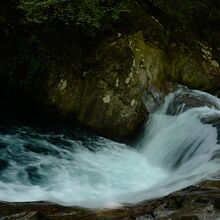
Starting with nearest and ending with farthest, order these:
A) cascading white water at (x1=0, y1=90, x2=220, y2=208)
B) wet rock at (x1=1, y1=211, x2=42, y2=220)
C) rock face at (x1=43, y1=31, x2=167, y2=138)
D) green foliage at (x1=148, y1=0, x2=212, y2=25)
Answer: wet rock at (x1=1, y1=211, x2=42, y2=220) → cascading white water at (x1=0, y1=90, x2=220, y2=208) → rock face at (x1=43, y1=31, x2=167, y2=138) → green foliage at (x1=148, y1=0, x2=212, y2=25)

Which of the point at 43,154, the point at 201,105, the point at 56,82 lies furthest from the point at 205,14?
the point at 43,154

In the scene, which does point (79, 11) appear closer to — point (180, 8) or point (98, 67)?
point (98, 67)

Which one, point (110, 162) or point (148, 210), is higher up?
point (110, 162)

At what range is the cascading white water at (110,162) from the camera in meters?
6.70

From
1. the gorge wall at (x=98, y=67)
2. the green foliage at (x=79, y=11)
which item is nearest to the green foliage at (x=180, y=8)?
the gorge wall at (x=98, y=67)

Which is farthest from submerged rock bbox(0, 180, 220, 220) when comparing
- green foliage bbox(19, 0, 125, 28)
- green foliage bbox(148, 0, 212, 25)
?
green foliage bbox(148, 0, 212, 25)

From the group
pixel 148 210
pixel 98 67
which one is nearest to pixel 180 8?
pixel 98 67

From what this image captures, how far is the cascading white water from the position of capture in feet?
22.0

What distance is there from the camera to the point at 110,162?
871 cm

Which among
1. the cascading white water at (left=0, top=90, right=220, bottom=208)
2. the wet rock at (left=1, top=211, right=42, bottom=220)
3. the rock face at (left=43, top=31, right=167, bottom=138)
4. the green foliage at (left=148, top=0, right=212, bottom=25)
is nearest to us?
the wet rock at (left=1, top=211, right=42, bottom=220)

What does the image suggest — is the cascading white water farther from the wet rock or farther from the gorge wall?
the wet rock

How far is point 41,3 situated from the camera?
8.94 m

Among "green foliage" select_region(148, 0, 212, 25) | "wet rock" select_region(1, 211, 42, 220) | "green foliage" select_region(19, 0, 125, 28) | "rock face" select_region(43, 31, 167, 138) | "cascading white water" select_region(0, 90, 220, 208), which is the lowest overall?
"wet rock" select_region(1, 211, 42, 220)

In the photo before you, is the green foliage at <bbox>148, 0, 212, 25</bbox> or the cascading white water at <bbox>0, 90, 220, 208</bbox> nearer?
the cascading white water at <bbox>0, 90, 220, 208</bbox>
